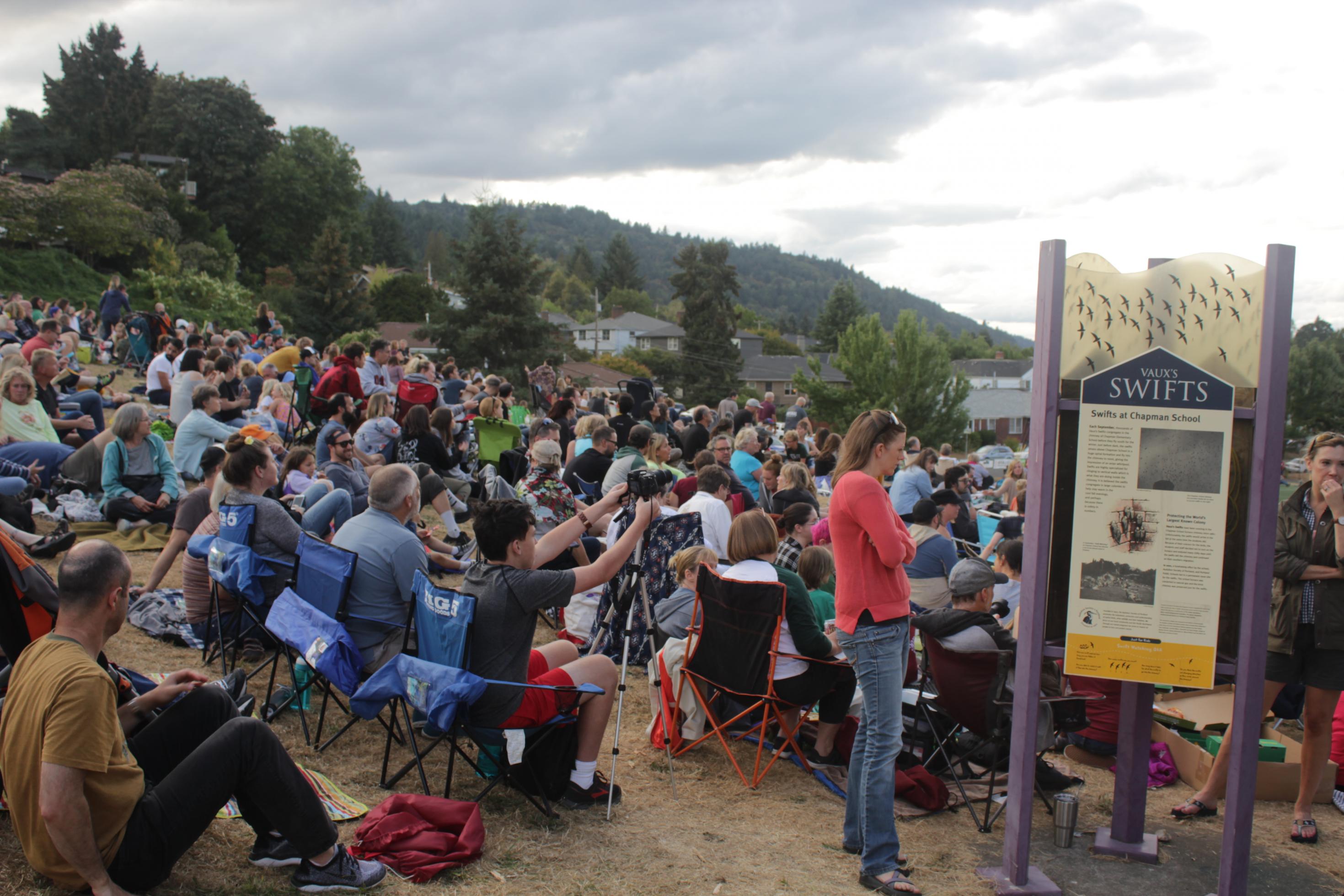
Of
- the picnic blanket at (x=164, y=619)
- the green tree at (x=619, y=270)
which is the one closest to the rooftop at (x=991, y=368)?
the green tree at (x=619, y=270)

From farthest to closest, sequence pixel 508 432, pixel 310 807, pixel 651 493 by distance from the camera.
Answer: pixel 508 432, pixel 651 493, pixel 310 807

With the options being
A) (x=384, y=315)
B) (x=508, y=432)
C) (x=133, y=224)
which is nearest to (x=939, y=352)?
(x=384, y=315)

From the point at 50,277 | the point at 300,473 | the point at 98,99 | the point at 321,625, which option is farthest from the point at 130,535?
the point at 98,99

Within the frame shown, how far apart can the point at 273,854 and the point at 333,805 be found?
20.4 inches

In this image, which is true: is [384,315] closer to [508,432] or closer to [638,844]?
[508,432]

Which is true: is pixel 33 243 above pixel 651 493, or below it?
above

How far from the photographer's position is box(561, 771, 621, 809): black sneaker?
405 cm

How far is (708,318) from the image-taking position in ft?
206

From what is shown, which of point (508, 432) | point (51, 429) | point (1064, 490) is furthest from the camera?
point (508, 432)

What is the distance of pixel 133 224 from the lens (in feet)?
105

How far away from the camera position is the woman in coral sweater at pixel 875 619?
3.58 meters

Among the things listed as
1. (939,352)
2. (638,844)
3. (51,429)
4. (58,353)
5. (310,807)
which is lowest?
(638,844)

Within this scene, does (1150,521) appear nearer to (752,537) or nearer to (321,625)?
(752,537)

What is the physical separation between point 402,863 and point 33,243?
35.7m
